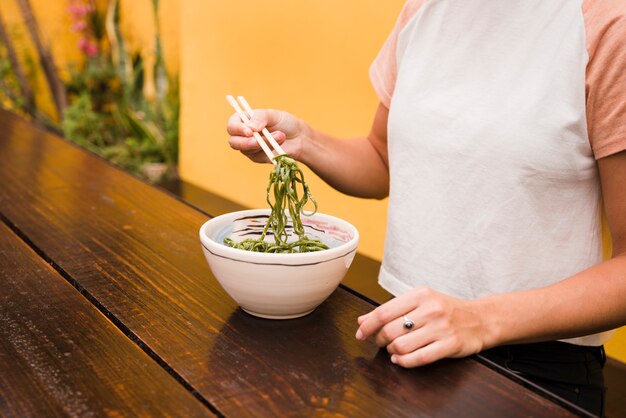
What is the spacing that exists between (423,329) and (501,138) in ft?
1.50

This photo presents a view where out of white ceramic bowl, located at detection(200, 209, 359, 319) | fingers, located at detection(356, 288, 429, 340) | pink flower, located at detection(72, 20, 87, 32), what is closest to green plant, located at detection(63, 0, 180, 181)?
pink flower, located at detection(72, 20, 87, 32)

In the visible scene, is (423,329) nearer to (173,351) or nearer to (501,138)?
(173,351)

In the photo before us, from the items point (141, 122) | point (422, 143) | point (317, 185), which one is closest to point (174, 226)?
point (422, 143)

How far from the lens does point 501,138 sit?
1300 millimetres

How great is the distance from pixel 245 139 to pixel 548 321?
2.03ft

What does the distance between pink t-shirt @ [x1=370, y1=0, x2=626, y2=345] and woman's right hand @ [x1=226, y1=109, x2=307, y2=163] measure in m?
0.20

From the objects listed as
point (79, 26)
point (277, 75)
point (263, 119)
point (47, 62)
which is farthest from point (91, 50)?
point (263, 119)

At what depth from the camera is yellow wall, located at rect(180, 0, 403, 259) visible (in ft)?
9.83

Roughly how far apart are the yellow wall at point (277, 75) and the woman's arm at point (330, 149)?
3.85ft

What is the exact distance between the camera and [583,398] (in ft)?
4.35

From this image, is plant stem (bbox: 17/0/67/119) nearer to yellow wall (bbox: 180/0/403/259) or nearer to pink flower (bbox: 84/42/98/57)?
pink flower (bbox: 84/42/98/57)

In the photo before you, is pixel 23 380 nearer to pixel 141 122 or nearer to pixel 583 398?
pixel 583 398

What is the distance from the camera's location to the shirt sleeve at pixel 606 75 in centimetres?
118

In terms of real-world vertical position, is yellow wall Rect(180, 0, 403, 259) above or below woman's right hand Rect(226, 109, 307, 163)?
below
